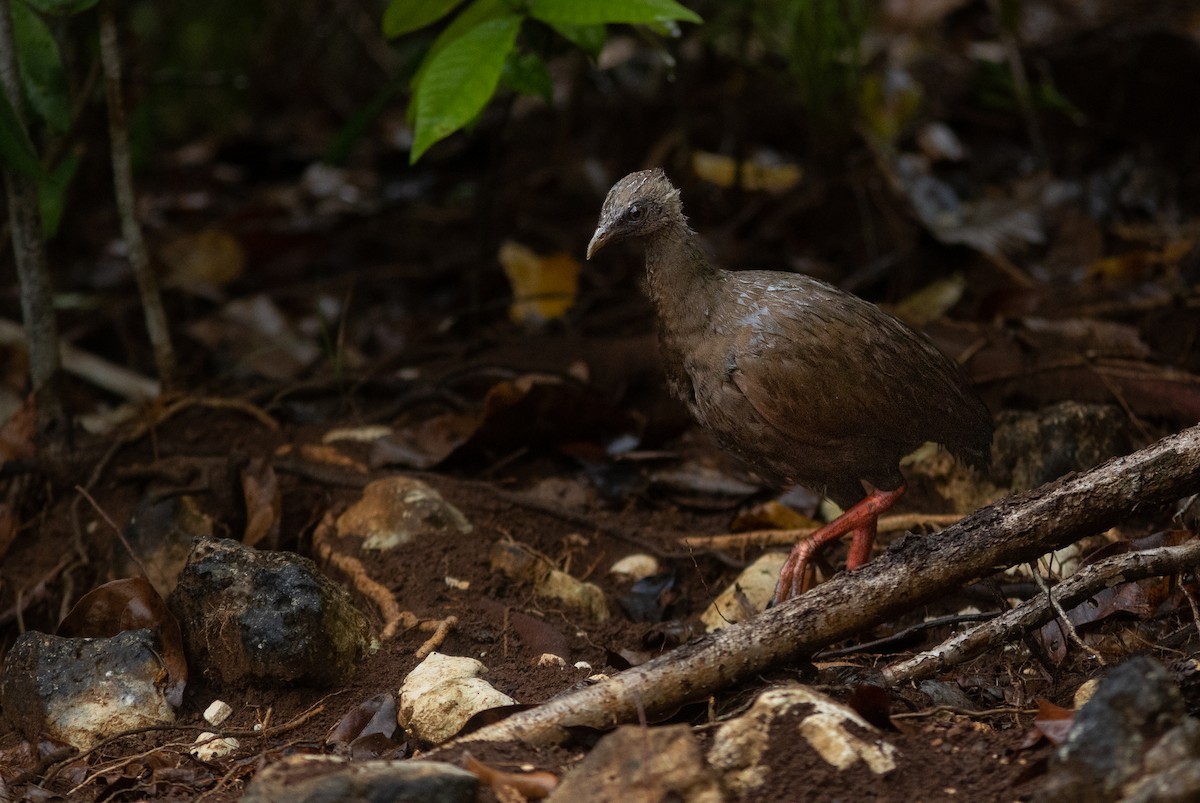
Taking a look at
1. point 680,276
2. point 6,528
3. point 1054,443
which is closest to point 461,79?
point 680,276

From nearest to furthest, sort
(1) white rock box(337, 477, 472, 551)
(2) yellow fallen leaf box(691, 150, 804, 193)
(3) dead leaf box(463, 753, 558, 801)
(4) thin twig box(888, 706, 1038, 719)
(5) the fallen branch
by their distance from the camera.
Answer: (3) dead leaf box(463, 753, 558, 801) → (4) thin twig box(888, 706, 1038, 719) → (1) white rock box(337, 477, 472, 551) → (5) the fallen branch → (2) yellow fallen leaf box(691, 150, 804, 193)

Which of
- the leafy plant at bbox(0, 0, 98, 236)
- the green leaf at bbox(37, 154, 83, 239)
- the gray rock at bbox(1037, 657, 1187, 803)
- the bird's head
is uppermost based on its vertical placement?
the leafy plant at bbox(0, 0, 98, 236)

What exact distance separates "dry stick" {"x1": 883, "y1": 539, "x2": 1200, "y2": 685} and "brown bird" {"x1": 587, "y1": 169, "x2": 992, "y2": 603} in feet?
2.57

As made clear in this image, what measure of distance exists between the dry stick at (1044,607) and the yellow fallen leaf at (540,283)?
340cm

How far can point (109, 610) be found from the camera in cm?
370

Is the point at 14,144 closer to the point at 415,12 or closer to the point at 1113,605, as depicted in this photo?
the point at 415,12

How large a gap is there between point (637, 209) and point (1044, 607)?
5.56 feet

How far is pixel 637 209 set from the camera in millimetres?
3967

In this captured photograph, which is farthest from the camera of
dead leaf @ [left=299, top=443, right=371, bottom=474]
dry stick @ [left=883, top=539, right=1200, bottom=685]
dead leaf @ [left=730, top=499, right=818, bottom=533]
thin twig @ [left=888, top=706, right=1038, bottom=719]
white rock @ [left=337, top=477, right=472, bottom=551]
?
dead leaf @ [left=299, top=443, right=371, bottom=474]

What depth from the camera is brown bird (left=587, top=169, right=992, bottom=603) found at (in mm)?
3803

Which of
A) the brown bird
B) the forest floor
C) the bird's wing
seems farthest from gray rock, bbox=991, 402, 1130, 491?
the bird's wing

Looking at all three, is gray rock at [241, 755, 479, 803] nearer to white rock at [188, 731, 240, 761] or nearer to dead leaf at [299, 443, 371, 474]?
white rock at [188, 731, 240, 761]

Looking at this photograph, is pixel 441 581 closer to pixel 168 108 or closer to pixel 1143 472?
pixel 1143 472

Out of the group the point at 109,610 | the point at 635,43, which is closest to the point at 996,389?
the point at 109,610
